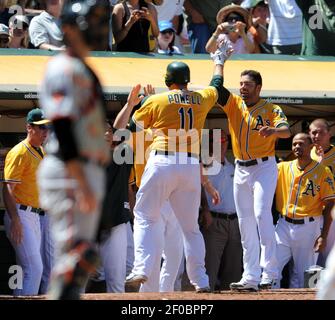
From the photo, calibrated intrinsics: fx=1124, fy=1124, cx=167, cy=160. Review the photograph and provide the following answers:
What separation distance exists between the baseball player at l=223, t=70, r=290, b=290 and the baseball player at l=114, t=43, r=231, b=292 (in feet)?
1.81

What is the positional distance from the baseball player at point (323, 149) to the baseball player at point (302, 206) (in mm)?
135

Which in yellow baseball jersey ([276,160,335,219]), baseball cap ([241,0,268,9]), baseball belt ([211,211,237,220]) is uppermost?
baseball cap ([241,0,268,9])

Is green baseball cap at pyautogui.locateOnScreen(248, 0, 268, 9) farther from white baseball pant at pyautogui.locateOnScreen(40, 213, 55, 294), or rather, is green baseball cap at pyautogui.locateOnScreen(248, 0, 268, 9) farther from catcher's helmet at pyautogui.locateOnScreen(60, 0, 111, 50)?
catcher's helmet at pyautogui.locateOnScreen(60, 0, 111, 50)

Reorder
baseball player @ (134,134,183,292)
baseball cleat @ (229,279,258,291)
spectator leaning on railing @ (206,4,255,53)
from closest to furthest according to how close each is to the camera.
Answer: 1. baseball player @ (134,134,183,292)
2. baseball cleat @ (229,279,258,291)
3. spectator leaning on railing @ (206,4,255,53)

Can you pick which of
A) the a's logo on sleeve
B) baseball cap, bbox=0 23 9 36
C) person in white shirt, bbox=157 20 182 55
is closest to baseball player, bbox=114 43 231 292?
the a's logo on sleeve

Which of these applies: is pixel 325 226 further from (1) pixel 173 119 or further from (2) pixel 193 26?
(2) pixel 193 26

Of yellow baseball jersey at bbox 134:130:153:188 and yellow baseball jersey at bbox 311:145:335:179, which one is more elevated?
yellow baseball jersey at bbox 134:130:153:188

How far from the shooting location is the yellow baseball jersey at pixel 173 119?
27.4 feet

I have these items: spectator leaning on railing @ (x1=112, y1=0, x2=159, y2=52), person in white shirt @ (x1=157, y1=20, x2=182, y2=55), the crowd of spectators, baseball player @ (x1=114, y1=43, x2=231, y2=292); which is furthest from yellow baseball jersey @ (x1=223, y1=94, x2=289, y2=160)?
person in white shirt @ (x1=157, y1=20, x2=182, y2=55)

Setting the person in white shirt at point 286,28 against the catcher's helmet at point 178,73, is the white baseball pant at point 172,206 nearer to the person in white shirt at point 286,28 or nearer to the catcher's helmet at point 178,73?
the catcher's helmet at point 178,73

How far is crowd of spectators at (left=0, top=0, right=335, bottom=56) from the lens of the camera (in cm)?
1100

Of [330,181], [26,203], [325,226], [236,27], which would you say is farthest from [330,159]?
[26,203]

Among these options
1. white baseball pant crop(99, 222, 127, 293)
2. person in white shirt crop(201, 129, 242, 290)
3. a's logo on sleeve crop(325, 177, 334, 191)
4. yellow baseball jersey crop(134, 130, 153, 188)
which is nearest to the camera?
yellow baseball jersey crop(134, 130, 153, 188)

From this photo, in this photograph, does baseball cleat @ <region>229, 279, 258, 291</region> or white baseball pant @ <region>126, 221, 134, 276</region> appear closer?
baseball cleat @ <region>229, 279, 258, 291</region>
